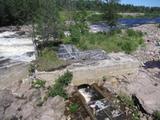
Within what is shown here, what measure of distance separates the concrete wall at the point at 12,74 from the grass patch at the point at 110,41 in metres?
6.04

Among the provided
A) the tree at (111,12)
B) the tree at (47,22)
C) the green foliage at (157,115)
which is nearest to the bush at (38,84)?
the tree at (47,22)

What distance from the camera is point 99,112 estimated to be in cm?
1577

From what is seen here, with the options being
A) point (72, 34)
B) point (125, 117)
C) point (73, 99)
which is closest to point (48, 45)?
point (72, 34)

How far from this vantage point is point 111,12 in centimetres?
2847

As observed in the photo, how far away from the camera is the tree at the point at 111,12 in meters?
28.4

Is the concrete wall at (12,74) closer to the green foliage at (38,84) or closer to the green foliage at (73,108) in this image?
the green foliage at (38,84)

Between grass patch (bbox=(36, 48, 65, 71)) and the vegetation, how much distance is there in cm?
518

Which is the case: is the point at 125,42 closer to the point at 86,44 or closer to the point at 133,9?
the point at 86,44

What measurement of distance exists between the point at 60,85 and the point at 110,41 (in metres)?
9.65

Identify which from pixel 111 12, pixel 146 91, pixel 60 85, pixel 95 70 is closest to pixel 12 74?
pixel 60 85

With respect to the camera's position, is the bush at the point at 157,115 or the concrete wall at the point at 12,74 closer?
the bush at the point at 157,115

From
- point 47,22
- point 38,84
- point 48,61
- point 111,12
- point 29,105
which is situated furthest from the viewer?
point 111,12

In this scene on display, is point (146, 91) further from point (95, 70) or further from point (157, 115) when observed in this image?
point (95, 70)

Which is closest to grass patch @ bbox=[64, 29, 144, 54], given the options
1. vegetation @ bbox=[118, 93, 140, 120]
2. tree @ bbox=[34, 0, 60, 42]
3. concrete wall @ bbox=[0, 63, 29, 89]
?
tree @ bbox=[34, 0, 60, 42]
